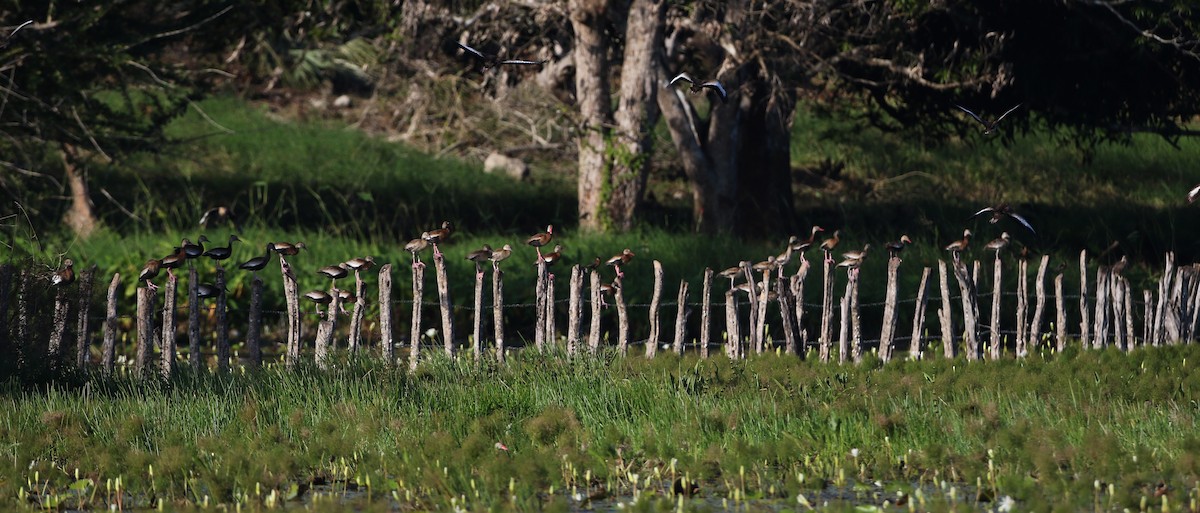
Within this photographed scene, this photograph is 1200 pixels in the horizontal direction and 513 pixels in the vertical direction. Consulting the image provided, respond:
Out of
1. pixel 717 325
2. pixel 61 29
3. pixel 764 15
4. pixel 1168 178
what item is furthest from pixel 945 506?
pixel 1168 178

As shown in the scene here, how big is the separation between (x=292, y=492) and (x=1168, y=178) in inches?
719

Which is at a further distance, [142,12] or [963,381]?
[142,12]

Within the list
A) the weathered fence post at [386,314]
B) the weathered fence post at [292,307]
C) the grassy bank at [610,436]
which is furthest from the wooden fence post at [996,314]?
the weathered fence post at [292,307]

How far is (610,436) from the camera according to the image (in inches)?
271

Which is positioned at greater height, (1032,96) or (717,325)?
(1032,96)

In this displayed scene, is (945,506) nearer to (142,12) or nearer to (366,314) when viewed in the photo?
(366,314)

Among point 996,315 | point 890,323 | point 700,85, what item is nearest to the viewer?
point 700,85

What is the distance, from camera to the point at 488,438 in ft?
23.2

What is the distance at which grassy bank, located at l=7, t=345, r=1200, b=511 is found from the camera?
20.4 ft

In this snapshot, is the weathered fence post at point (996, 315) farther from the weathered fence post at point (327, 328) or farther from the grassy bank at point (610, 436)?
the weathered fence post at point (327, 328)

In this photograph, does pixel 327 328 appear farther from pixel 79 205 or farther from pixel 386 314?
pixel 79 205

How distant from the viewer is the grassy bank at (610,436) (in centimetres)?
621

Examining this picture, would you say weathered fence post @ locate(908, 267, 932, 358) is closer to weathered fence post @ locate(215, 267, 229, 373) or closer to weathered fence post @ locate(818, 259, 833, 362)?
weathered fence post @ locate(818, 259, 833, 362)

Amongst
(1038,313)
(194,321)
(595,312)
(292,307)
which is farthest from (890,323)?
(194,321)
